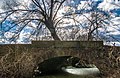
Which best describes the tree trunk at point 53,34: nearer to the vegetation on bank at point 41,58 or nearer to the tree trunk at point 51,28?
the tree trunk at point 51,28

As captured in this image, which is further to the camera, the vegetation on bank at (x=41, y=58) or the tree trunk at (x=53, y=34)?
the tree trunk at (x=53, y=34)

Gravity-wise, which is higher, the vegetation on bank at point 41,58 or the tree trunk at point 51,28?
the tree trunk at point 51,28

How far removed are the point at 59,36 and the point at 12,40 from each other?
11.6ft

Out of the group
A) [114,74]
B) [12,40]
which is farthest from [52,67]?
[114,74]

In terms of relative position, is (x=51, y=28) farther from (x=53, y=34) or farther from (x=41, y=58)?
(x=41, y=58)

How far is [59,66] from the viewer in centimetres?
1620

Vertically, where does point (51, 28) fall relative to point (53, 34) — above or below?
above

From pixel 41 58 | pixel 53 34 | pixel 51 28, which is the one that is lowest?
pixel 41 58

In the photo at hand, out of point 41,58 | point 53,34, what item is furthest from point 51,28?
point 41,58

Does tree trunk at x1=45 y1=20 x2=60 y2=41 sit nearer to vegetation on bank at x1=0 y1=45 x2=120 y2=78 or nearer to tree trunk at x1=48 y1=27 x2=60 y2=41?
tree trunk at x1=48 y1=27 x2=60 y2=41

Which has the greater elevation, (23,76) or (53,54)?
(53,54)

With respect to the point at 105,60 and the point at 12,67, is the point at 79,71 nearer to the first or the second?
the point at 105,60

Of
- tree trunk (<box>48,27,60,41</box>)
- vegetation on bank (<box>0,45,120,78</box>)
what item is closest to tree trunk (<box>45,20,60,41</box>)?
tree trunk (<box>48,27,60,41</box>)

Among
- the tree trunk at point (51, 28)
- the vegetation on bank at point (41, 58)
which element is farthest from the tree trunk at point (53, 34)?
the vegetation on bank at point (41, 58)
